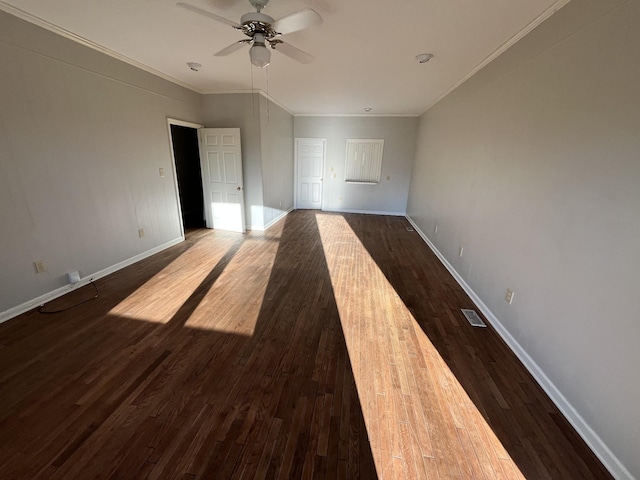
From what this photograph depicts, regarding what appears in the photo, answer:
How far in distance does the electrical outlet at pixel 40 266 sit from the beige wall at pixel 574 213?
14.7 feet

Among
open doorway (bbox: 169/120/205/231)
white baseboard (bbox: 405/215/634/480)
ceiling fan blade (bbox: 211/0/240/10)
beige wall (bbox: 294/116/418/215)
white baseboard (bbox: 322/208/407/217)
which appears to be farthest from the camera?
white baseboard (bbox: 322/208/407/217)

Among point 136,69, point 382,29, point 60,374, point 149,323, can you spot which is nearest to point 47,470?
point 60,374

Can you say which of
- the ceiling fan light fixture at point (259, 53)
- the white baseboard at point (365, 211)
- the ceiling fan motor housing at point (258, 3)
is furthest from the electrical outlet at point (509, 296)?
the white baseboard at point (365, 211)

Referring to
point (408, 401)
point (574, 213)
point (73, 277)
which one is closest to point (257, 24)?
point (574, 213)

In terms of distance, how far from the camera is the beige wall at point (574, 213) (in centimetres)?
132

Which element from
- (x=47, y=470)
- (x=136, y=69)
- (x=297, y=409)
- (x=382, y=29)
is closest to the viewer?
(x=47, y=470)

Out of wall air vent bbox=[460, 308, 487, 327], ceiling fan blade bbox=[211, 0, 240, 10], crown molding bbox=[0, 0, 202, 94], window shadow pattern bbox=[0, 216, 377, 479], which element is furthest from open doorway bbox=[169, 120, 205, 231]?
wall air vent bbox=[460, 308, 487, 327]

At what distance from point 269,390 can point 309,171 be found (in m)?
6.39

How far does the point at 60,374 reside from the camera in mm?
1814

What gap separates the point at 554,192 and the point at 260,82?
4.16 metres

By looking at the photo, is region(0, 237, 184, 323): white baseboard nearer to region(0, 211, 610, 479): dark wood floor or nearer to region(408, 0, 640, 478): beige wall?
region(0, 211, 610, 479): dark wood floor

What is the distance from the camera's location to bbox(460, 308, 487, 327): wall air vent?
8.25ft

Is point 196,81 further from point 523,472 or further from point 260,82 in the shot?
point 523,472

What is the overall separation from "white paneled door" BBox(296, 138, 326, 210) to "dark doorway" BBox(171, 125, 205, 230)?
264 cm
